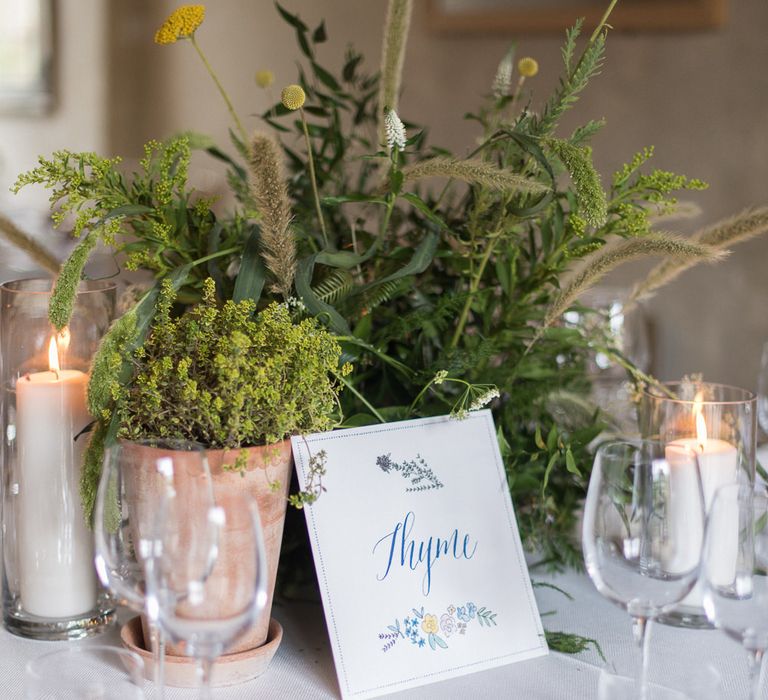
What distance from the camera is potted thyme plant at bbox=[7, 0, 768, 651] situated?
81 centimetres

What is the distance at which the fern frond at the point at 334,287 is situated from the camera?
2.91ft

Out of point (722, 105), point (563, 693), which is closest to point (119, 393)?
point (563, 693)

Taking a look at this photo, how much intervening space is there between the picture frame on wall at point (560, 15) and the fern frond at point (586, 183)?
2.08m

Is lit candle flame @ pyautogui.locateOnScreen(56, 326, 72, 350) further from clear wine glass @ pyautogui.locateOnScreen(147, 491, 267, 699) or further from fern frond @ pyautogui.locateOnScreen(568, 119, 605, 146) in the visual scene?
fern frond @ pyautogui.locateOnScreen(568, 119, 605, 146)

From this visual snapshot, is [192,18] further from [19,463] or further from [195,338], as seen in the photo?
[19,463]

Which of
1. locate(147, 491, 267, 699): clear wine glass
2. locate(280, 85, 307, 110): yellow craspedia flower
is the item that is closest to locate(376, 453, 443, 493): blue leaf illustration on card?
locate(147, 491, 267, 699): clear wine glass

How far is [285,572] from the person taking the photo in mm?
981

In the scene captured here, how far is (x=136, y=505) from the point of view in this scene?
72cm

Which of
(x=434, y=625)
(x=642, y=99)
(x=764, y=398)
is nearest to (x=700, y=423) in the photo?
(x=434, y=625)

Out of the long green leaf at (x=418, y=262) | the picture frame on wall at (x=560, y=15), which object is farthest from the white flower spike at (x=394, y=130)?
the picture frame on wall at (x=560, y=15)

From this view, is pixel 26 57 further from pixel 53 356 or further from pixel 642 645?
pixel 642 645

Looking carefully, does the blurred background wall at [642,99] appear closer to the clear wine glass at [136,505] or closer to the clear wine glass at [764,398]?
the clear wine glass at [764,398]

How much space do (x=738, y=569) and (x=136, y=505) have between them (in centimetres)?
45

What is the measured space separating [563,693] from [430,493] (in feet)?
0.66
